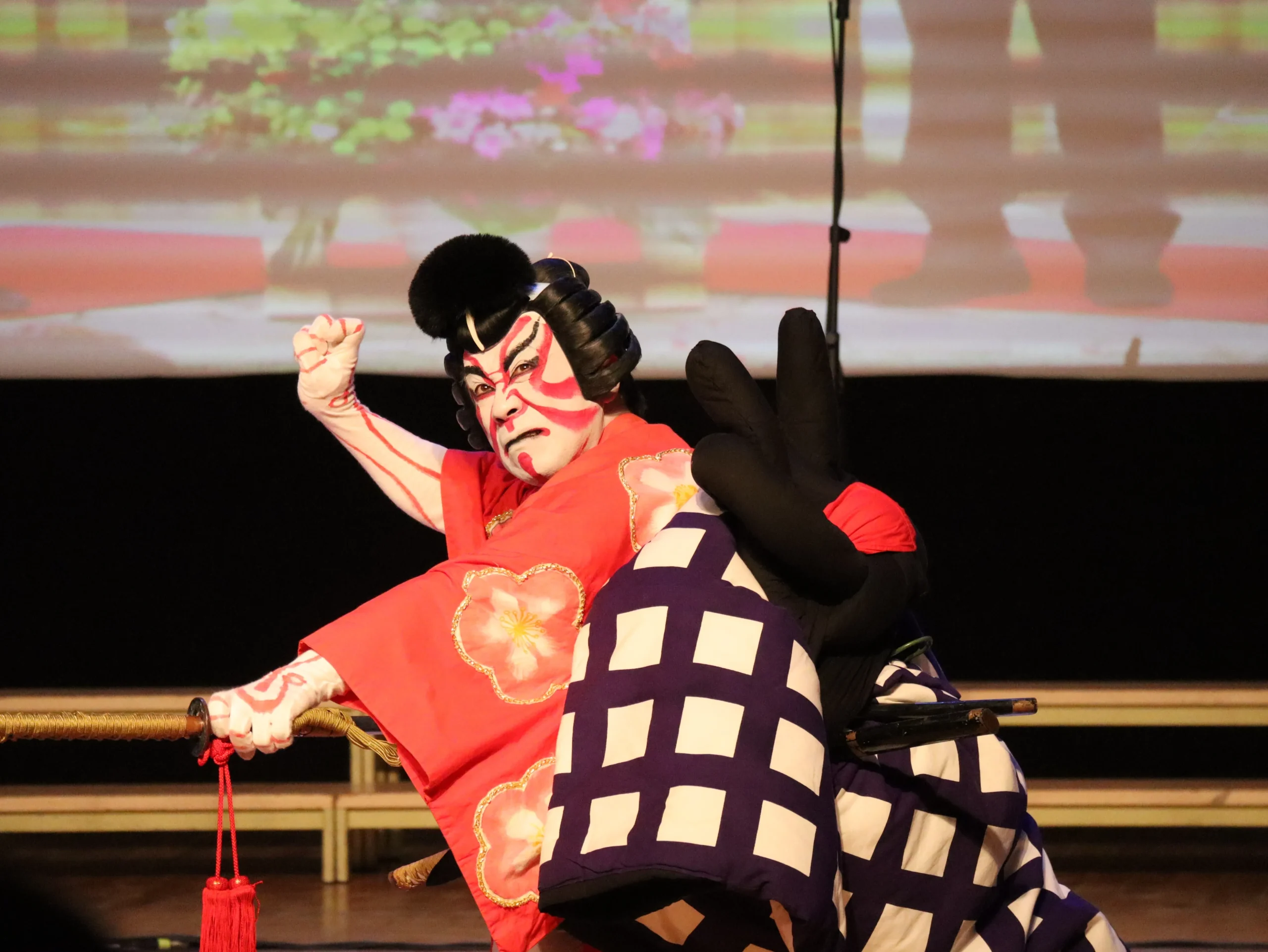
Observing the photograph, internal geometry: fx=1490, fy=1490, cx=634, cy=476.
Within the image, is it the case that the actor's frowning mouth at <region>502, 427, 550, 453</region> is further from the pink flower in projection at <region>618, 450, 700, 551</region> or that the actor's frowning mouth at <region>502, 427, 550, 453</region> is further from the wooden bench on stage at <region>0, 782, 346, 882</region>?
the wooden bench on stage at <region>0, 782, 346, 882</region>

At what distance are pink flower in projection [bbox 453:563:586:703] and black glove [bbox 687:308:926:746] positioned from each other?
203 millimetres

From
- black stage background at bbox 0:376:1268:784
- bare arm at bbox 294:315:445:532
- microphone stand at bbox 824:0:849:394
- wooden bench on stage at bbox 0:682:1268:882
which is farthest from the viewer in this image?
black stage background at bbox 0:376:1268:784

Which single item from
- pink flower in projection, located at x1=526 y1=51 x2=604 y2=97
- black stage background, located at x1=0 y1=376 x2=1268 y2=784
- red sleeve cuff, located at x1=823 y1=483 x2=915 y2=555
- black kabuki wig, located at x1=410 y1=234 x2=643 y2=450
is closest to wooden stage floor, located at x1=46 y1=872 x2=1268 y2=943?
black stage background, located at x1=0 y1=376 x2=1268 y2=784

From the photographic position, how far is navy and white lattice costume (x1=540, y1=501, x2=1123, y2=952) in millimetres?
1390

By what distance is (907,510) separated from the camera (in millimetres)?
3279

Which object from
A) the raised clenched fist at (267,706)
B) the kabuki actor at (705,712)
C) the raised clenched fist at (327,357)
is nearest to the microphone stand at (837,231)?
the kabuki actor at (705,712)

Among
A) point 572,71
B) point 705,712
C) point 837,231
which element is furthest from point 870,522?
point 572,71

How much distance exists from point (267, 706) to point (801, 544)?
539 mm

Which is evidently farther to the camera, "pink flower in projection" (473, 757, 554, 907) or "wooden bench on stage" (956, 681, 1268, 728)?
"wooden bench on stage" (956, 681, 1268, 728)

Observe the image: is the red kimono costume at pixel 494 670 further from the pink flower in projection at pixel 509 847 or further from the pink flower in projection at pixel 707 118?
the pink flower in projection at pixel 707 118

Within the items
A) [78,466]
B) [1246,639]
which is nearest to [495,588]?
[78,466]

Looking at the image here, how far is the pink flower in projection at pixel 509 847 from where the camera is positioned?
1525 mm

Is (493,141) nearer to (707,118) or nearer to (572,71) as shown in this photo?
(572,71)

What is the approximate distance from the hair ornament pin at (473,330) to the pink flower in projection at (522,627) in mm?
324
